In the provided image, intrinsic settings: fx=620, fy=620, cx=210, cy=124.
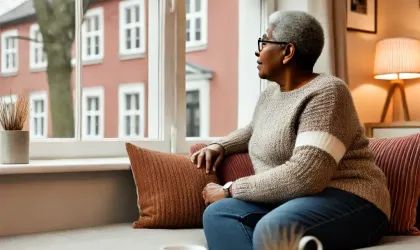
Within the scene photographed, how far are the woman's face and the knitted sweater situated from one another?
9cm

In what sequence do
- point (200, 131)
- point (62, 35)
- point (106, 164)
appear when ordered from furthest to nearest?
1. point (200, 131)
2. point (62, 35)
3. point (106, 164)

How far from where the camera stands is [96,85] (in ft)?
9.27

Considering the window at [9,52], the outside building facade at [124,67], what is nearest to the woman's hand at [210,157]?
the outside building facade at [124,67]

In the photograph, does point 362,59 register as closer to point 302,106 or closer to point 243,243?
point 302,106

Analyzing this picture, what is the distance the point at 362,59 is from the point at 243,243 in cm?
210

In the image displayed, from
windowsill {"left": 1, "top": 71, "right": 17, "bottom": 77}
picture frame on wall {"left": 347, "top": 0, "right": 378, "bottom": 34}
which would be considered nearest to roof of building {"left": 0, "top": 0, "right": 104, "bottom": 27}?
windowsill {"left": 1, "top": 71, "right": 17, "bottom": 77}

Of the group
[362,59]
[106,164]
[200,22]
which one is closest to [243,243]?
[106,164]

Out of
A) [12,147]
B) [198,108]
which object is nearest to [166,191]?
[12,147]

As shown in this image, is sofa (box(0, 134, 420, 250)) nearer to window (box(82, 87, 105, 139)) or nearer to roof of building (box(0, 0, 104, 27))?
window (box(82, 87, 105, 139))

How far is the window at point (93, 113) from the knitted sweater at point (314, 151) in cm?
95

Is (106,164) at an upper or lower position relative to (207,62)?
lower

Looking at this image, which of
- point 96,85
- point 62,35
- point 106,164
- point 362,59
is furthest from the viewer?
point 362,59

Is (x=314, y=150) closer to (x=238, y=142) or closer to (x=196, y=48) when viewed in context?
(x=238, y=142)

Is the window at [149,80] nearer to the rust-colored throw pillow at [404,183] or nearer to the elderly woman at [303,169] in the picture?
the elderly woman at [303,169]
